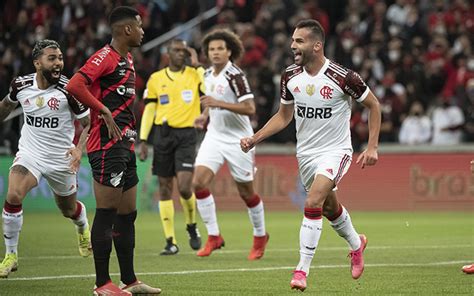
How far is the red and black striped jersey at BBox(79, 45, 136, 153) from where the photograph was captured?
9.18 m

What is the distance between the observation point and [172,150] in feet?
47.8

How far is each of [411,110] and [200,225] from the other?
6512 millimetres

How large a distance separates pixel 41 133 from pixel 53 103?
0.44 meters

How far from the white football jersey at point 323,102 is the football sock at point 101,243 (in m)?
2.30

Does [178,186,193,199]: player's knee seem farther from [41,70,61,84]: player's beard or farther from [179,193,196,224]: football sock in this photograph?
[41,70,61,84]: player's beard

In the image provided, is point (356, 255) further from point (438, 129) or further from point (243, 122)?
point (438, 129)

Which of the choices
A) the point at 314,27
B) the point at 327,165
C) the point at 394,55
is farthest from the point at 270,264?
the point at 394,55

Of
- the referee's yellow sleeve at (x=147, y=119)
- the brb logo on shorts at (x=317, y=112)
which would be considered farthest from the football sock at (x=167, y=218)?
the brb logo on shorts at (x=317, y=112)

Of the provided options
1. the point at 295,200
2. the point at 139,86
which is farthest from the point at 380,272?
the point at 139,86

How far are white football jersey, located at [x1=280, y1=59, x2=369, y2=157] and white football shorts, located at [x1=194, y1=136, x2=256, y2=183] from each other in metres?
3.14

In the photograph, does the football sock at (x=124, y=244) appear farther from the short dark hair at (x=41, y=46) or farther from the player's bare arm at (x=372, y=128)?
the short dark hair at (x=41, y=46)

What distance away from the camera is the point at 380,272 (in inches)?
450

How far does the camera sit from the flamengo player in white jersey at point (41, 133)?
11297 mm

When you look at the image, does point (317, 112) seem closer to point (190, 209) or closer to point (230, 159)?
point (230, 159)
